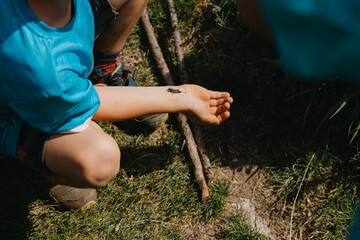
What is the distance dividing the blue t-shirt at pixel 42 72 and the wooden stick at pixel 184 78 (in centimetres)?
86

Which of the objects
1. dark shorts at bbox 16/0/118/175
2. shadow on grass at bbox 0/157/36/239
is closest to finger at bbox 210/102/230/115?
dark shorts at bbox 16/0/118/175

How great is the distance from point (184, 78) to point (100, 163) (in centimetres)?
104

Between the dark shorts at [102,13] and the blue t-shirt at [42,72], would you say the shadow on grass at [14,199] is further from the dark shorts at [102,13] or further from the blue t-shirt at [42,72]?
the dark shorts at [102,13]

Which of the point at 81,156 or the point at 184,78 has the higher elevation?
the point at 81,156

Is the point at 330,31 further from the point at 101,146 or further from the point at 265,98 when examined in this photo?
the point at 265,98

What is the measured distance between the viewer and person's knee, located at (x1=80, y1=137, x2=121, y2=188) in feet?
4.64

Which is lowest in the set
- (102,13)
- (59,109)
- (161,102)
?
(161,102)

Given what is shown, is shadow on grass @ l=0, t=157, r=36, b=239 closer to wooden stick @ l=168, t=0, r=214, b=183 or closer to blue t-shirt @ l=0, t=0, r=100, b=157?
blue t-shirt @ l=0, t=0, r=100, b=157

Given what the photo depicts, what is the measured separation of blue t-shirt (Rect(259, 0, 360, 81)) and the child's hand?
124 cm

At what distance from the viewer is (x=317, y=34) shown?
0.59 metres

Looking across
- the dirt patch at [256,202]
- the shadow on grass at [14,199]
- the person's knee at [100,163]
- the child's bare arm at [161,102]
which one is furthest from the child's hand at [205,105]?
the shadow on grass at [14,199]

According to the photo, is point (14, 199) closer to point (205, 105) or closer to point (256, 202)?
point (205, 105)

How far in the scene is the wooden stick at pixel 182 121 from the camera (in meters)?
2.08

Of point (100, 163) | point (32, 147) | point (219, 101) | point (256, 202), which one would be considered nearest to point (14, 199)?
point (32, 147)
